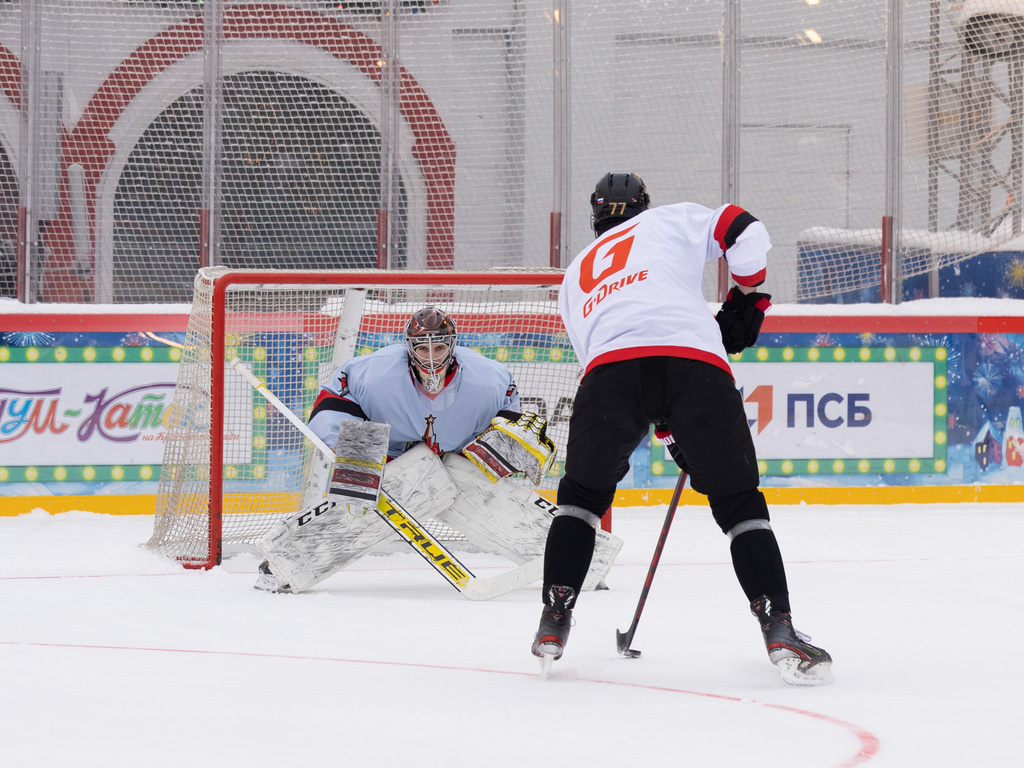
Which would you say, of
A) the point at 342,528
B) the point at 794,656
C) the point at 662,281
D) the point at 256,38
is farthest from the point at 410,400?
the point at 256,38

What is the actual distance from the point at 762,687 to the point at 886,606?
1090mm

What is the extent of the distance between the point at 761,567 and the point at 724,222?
0.67 m

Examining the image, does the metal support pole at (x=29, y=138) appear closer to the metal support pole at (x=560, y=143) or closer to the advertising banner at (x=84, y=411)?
the advertising banner at (x=84, y=411)

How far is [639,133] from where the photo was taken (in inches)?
210

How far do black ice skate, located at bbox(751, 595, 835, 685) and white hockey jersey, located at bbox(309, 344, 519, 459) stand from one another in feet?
4.65

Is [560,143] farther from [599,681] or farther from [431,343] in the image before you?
[599,681]

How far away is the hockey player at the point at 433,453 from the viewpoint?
322 centimetres

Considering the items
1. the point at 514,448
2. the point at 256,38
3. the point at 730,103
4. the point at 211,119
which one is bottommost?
the point at 514,448

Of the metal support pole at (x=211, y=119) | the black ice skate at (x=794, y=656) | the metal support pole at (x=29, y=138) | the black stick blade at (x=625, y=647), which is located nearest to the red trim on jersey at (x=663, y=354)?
the black ice skate at (x=794, y=656)

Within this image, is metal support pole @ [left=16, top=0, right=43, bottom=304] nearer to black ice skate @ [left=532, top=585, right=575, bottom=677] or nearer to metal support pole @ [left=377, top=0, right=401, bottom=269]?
metal support pole @ [left=377, top=0, right=401, bottom=269]

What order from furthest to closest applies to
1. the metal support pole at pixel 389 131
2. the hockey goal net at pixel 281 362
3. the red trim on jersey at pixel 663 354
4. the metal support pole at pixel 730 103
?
the metal support pole at pixel 730 103, the metal support pole at pixel 389 131, the hockey goal net at pixel 281 362, the red trim on jersey at pixel 663 354

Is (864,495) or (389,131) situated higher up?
(389,131)

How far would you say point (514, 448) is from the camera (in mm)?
3240

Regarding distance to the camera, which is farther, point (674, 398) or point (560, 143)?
point (560, 143)
